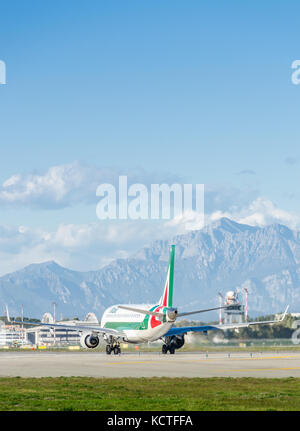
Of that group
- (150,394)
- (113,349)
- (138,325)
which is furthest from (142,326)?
(150,394)

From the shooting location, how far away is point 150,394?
32.7m

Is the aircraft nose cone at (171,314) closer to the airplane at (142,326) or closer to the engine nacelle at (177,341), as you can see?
the airplane at (142,326)

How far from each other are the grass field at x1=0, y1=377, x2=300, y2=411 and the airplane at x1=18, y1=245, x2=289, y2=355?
31.0m

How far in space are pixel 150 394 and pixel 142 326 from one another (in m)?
45.3

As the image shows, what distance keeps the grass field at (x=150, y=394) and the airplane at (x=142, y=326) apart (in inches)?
1222

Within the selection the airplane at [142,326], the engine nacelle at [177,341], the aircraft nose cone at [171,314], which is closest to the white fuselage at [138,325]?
the airplane at [142,326]

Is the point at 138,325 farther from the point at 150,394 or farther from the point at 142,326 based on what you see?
the point at 150,394

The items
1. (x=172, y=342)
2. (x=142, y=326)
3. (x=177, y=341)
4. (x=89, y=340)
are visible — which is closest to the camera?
(x=142, y=326)

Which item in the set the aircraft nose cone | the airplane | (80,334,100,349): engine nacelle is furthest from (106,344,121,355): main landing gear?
the aircraft nose cone

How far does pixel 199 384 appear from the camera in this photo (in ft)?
126

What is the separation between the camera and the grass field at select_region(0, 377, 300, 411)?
2744cm
